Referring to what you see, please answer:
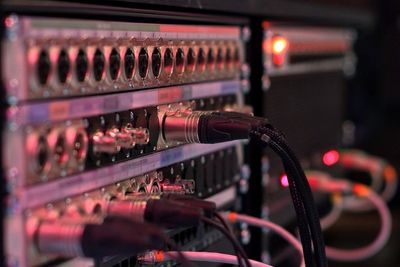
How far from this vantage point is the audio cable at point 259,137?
56 centimetres

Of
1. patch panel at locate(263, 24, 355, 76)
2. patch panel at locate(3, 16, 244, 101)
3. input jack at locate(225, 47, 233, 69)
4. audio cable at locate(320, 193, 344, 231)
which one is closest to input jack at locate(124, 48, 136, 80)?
patch panel at locate(3, 16, 244, 101)

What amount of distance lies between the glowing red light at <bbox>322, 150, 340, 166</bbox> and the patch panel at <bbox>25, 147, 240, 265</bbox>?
1.40ft

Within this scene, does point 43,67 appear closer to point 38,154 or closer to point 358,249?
point 38,154

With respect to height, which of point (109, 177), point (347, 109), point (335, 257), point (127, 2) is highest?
point (127, 2)

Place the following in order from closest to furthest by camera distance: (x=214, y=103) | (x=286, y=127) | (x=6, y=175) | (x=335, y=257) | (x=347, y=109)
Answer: (x=6, y=175) → (x=214, y=103) → (x=286, y=127) → (x=335, y=257) → (x=347, y=109)

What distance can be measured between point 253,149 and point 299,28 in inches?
10.0

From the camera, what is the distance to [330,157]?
1170mm

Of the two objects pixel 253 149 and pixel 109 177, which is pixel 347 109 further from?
pixel 109 177

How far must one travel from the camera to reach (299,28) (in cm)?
94

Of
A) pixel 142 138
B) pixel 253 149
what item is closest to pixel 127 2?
pixel 142 138

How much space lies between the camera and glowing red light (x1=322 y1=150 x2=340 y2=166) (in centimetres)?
113

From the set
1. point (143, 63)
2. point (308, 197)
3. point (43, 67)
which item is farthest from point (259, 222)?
point (43, 67)

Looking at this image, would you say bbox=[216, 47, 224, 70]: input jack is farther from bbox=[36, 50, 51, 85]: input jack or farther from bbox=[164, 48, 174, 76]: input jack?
bbox=[36, 50, 51, 85]: input jack

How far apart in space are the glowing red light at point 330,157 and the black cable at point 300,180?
0.56m
